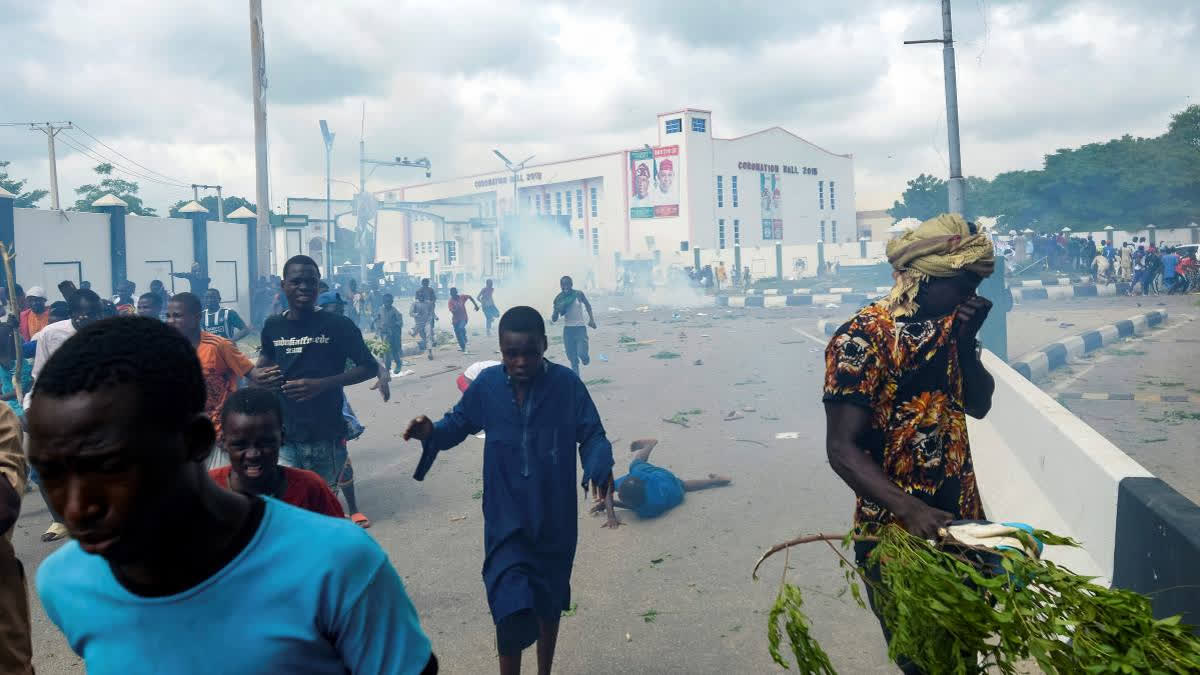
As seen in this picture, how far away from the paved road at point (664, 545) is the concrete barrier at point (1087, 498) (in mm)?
1059

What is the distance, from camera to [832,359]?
2.92 metres

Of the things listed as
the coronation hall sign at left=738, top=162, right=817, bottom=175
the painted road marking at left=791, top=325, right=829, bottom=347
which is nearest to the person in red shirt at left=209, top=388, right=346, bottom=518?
the painted road marking at left=791, top=325, right=829, bottom=347

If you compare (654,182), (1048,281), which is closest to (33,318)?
(1048,281)

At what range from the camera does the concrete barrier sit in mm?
3221

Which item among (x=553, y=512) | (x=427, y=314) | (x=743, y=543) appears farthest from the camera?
(x=427, y=314)

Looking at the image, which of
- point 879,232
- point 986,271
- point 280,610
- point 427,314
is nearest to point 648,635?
point 986,271

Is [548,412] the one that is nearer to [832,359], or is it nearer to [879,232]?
[832,359]

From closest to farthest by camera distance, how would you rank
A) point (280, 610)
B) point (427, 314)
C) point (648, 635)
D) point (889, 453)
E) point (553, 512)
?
point (280, 610), point (889, 453), point (553, 512), point (648, 635), point (427, 314)

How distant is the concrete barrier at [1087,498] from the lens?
10.6 feet

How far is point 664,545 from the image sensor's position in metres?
6.45

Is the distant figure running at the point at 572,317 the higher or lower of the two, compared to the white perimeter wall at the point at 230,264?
lower

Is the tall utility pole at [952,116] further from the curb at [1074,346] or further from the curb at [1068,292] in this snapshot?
the curb at [1068,292]

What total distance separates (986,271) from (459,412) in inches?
89.4

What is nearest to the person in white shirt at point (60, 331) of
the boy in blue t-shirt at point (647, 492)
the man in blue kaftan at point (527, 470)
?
the man in blue kaftan at point (527, 470)
